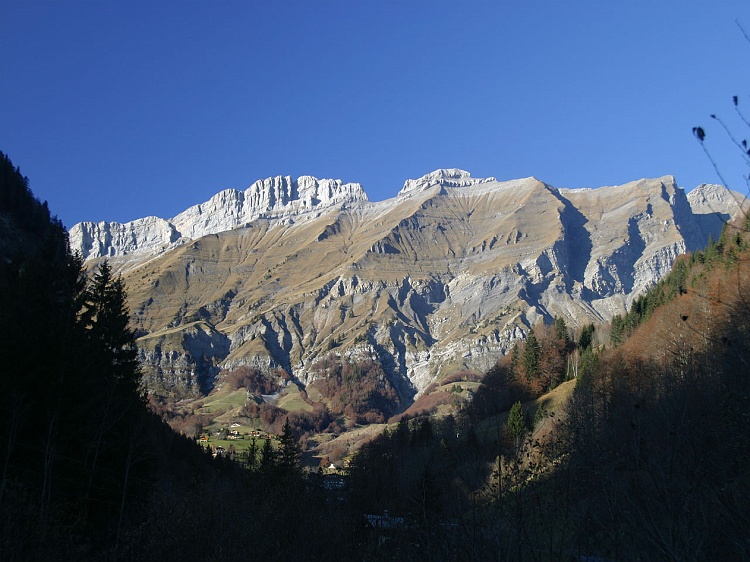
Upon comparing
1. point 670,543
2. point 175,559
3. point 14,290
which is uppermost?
point 14,290

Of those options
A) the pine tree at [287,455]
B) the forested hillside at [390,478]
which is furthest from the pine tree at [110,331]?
the pine tree at [287,455]

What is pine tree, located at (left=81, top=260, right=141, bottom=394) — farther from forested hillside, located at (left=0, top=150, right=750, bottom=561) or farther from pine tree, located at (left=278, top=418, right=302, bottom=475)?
pine tree, located at (left=278, top=418, right=302, bottom=475)

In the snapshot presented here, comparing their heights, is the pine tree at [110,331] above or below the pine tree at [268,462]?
above

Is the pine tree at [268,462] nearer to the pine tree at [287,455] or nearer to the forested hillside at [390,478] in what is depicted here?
the pine tree at [287,455]

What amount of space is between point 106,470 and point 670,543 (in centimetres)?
3063

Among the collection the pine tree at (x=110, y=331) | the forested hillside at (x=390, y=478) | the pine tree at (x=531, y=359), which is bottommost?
the forested hillside at (x=390, y=478)

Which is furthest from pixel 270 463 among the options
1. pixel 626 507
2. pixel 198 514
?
pixel 626 507

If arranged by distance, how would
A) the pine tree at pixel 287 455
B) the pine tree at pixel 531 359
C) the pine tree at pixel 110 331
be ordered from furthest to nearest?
the pine tree at pixel 531 359
the pine tree at pixel 287 455
the pine tree at pixel 110 331

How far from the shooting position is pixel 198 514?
91.1 feet

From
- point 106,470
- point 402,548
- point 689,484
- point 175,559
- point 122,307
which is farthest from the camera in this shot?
point 122,307

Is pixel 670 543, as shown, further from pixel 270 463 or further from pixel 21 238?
pixel 21 238

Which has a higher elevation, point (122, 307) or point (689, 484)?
point (122, 307)

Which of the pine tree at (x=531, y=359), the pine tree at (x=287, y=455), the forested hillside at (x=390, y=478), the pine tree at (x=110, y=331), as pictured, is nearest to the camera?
the forested hillside at (x=390, y=478)

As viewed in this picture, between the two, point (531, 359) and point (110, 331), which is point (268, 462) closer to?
point (110, 331)
